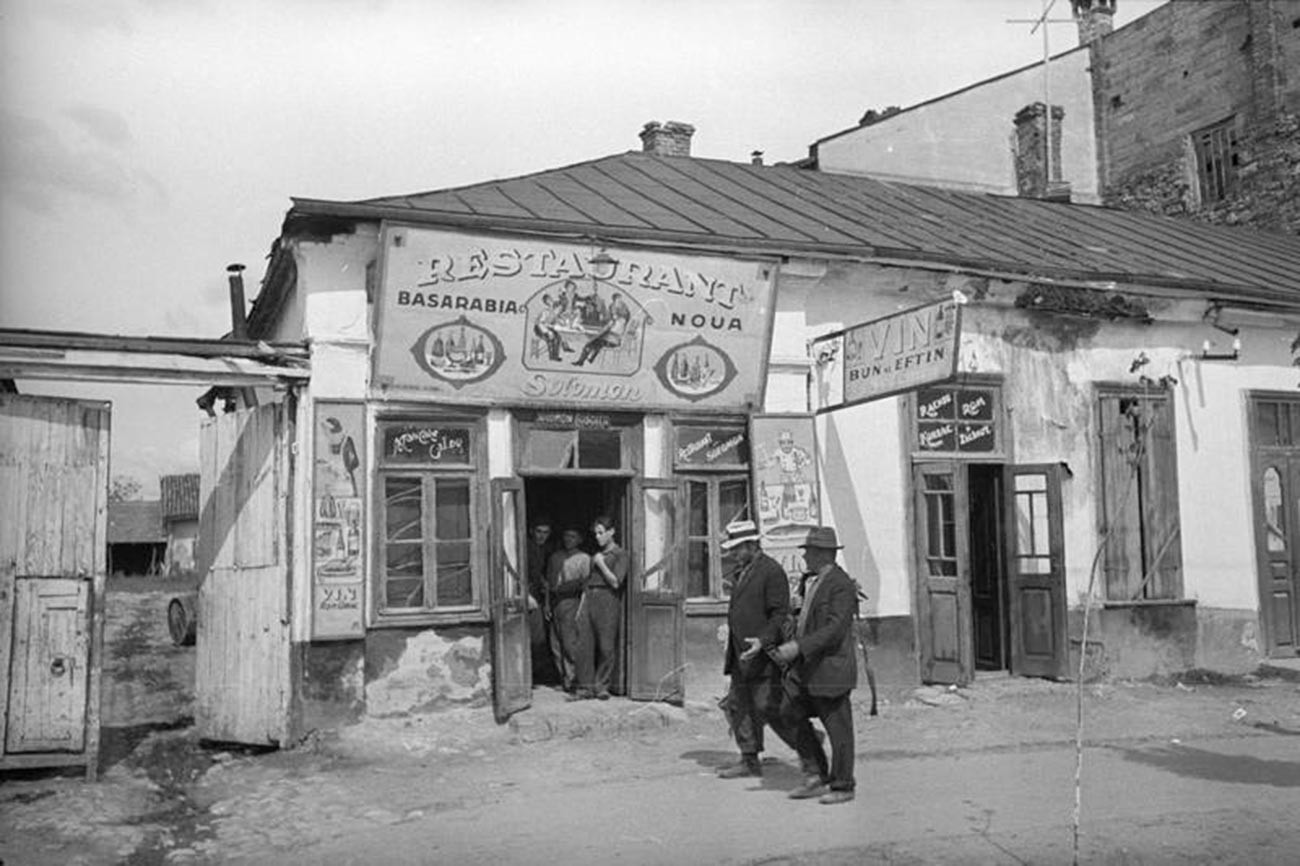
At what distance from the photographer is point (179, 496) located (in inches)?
1933

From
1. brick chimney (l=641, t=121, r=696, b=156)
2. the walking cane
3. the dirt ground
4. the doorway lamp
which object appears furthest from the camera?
brick chimney (l=641, t=121, r=696, b=156)

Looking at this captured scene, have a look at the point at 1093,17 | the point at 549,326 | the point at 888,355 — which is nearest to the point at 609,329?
the point at 549,326

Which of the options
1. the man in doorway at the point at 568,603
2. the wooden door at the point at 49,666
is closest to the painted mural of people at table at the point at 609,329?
the man in doorway at the point at 568,603

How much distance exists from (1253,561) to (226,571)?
35.0 feet

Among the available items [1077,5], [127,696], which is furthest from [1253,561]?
[1077,5]

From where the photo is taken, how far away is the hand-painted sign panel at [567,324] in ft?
32.4

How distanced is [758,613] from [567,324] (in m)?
3.90

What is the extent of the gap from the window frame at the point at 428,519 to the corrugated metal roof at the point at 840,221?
167 cm

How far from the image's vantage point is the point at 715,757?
28.3ft

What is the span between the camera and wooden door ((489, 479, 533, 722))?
9734 mm

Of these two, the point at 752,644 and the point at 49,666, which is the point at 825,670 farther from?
the point at 49,666

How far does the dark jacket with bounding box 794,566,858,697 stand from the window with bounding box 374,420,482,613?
151 inches

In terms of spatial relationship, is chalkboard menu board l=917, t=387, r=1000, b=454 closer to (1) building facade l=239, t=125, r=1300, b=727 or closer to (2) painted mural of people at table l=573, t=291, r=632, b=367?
(1) building facade l=239, t=125, r=1300, b=727

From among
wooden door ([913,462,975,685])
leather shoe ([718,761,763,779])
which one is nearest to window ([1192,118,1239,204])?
wooden door ([913,462,975,685])
